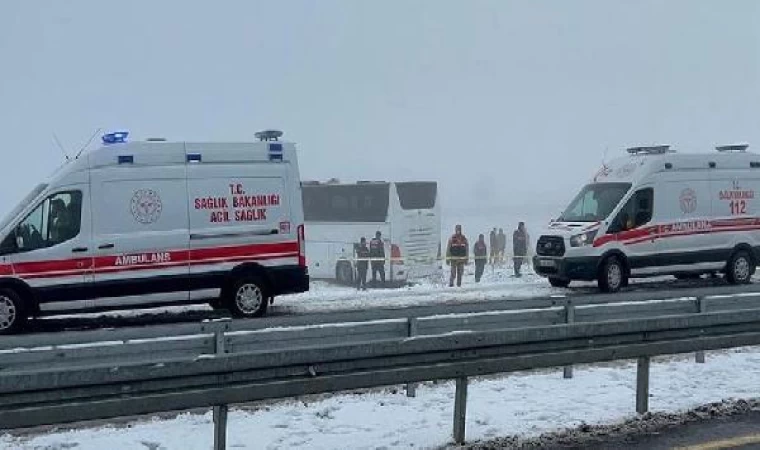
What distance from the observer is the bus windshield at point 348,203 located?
33.2 meters

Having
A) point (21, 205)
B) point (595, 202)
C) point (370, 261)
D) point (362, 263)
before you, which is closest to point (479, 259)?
point (370, 261)

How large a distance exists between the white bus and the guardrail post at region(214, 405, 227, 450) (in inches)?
970

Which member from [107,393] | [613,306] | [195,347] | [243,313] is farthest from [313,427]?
[243,313]

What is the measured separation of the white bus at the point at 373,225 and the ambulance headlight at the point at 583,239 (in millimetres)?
13541

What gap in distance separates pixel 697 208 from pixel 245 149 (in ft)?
31.3

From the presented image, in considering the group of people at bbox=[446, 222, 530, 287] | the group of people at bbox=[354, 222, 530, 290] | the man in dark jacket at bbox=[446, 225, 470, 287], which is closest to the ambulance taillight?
the group of people at bbox=[446, 222, 530, 287]

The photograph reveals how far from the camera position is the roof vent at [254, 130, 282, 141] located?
15641 mm

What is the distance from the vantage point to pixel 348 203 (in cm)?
3394

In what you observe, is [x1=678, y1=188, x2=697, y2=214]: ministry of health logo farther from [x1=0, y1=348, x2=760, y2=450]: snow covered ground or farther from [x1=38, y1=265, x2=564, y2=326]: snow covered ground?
[x1=0, y1=348, x2=760, y2=450]: snow covered ground

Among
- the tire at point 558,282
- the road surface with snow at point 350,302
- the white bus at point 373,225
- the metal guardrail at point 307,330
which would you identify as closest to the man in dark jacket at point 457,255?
the road surface with snow at point 350,302

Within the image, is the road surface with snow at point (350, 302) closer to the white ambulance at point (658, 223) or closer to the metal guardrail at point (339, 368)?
the white ambulance at point (658, 223)

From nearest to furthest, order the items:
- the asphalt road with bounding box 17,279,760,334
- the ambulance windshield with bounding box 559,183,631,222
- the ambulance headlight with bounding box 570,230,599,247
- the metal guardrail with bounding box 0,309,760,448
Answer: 1. the metal guardrail with bounding box 0,309,760,448
2. the asphalt road with bounding box 17,279,760,334
3. the ambulance headlight with bounding box 570,230,599,247
4. the ambulance windshield with bounding box 559,183,631,222

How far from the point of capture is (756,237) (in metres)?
19.6

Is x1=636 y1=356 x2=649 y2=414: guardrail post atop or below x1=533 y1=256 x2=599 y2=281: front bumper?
below
